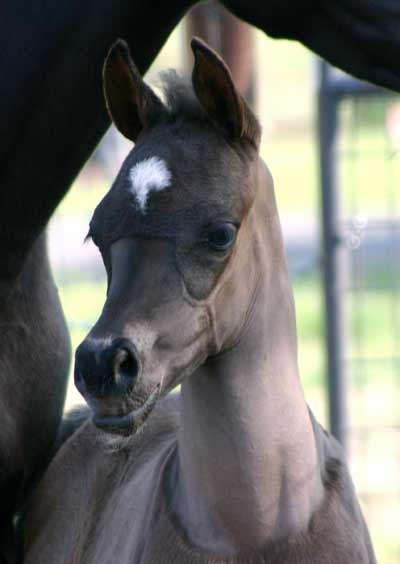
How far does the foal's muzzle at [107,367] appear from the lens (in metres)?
2.24

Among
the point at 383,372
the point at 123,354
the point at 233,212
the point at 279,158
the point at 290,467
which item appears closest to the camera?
the point at 123,354

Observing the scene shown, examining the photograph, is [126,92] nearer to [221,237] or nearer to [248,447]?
[221,237]

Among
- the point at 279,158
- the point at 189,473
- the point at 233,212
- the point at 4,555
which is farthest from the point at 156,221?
the point at 279,158

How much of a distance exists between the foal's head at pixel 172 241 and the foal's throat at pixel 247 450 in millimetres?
80

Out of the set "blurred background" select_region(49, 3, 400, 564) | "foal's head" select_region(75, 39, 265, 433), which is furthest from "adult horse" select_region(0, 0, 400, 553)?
"foal's head" select_region(75, 39, 265, 433)

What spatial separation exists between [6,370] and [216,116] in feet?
3.18

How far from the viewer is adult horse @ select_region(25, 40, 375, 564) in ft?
7.67

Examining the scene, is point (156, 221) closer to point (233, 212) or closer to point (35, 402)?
point (233, 212)

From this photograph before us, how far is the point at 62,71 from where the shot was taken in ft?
9.18

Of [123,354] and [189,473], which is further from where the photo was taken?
[189,473]

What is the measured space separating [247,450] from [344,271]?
2631mm

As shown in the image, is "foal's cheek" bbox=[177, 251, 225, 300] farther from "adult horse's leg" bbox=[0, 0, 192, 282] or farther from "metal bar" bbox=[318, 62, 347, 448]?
"metal bar" bbox=[318, 62, 347, 448]

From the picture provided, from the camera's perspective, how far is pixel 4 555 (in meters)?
3.28

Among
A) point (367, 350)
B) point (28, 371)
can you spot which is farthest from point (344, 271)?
point (367, 350)
